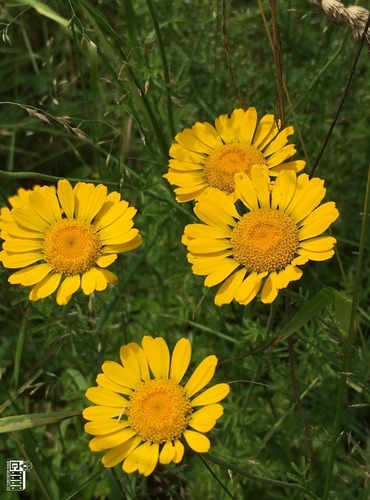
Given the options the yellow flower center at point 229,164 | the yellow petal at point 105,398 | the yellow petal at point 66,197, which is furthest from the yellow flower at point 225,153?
the yellow petal at point 105,398

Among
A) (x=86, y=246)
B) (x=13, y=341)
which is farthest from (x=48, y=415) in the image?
(x=13, y=341)

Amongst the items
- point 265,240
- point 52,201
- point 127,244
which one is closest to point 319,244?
point 265,240

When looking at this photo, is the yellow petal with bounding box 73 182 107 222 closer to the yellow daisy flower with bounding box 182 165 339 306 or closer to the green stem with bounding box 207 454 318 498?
the yellow daisy flower with bounding box 182 165 339 306

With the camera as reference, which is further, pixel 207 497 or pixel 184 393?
pixel 207 497

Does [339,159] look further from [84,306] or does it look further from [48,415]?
[48,415]

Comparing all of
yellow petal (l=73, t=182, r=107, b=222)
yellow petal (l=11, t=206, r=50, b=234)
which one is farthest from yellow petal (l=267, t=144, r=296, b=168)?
yellow petal (l=11, t=206, r=50, b=234)

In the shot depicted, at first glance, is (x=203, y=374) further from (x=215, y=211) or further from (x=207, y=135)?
(x=207, y=135)

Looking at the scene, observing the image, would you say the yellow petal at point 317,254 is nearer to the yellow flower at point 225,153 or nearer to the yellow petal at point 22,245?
the yellow flower at point 225,153
